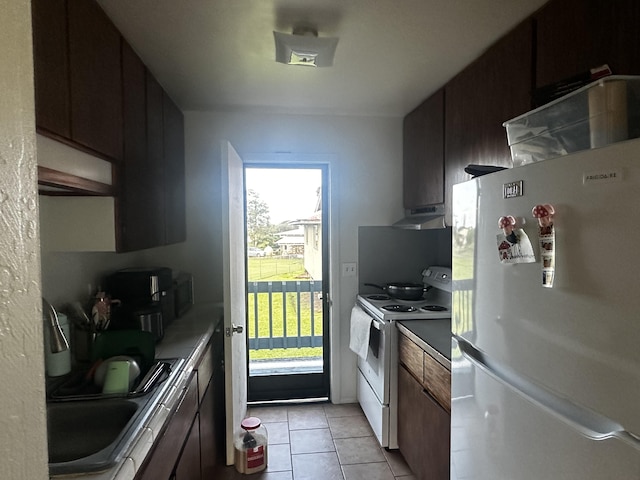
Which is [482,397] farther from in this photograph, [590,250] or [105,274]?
[105,274]

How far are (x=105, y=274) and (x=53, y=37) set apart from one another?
1408mm

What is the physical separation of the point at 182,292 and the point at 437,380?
173cm

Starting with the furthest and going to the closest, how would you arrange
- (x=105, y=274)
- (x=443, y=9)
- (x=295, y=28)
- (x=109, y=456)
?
(x=105, y=274), (x=295, y=28), (x=443, y=9), (x=109, y=456)

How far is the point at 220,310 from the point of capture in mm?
2842

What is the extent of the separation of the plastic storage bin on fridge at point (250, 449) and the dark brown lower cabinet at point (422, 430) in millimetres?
846

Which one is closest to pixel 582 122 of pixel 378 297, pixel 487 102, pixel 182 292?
pixel 487 102

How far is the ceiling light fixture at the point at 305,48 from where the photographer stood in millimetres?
1779

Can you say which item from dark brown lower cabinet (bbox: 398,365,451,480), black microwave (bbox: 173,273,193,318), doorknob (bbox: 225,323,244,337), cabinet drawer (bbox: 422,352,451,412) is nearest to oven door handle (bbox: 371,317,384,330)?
dark brown lower cabinet (bbox: 398,365,451,480)

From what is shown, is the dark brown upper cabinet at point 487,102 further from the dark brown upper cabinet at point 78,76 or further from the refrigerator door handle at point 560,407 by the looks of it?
the dark brown upper cabinet at point 78,76

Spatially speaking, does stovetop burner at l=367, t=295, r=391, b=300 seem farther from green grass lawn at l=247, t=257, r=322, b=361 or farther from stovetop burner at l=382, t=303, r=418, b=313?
green grass lawn at l=247, t=257, r=322, b=361

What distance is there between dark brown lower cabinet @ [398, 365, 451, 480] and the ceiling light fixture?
1745 millimetres

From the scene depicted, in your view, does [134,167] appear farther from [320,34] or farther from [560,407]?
[560,407]

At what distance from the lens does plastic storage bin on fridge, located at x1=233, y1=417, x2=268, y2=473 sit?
2.34 m

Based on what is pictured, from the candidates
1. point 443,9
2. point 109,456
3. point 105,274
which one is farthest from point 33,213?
point 105,274
